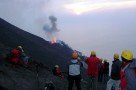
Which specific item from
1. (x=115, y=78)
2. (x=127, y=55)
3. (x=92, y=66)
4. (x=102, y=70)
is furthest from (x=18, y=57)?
(x=127, y=55)

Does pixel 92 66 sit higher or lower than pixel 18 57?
lower

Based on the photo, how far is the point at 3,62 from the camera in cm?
3216

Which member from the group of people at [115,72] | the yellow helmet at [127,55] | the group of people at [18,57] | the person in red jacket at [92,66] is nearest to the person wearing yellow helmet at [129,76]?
the group of people at [115,72]

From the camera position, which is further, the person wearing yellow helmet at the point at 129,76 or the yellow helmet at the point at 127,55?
the yellow helmet at the point at 127,55

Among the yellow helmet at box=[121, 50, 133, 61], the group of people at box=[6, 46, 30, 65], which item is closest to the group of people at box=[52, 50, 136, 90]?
the yellow helmet at box=[121, 50, 133, 61]

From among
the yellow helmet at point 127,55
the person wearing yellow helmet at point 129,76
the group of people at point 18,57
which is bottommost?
the person wearing yellow helmet at point 129,76

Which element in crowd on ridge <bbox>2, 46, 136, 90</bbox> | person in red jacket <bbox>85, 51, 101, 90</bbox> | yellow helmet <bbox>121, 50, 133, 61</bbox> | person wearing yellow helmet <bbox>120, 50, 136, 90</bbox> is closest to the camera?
person wearing yellow helmet <bbox>120, 50, 136, 90</bbox>

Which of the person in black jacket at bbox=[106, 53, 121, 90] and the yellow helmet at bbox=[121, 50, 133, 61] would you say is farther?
the person in black jacket at bbox=[106, 53, 121, 90]

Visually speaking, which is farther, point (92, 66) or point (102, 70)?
point (102, 70)

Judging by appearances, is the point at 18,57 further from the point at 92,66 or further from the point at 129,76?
the point at 129,76

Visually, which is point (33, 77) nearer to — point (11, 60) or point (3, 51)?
point (11, 60)

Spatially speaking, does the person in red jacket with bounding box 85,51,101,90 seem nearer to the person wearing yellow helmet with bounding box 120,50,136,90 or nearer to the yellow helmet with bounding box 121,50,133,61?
the yellow helmet with bounding box 121,50,133,61

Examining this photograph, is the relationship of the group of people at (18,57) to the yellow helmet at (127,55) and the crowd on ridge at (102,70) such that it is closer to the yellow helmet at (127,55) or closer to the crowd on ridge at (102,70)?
the crowd on ridge at (102,70)

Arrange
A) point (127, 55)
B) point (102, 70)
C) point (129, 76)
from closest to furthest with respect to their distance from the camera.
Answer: point (129, 76), point (127, 55), point (102, 70)
